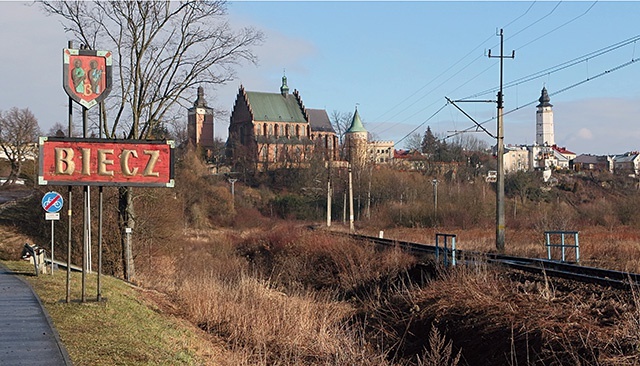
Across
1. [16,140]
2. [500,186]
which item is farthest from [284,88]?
[500,186]

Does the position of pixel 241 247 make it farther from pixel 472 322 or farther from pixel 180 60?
pixel 472 322

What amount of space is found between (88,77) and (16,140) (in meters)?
66.7

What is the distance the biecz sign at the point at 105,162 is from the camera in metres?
14.9

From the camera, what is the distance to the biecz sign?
48.9ft

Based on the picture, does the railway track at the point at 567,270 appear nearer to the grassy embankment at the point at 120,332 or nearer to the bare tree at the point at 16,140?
the grassy embankment at the point at 120,332

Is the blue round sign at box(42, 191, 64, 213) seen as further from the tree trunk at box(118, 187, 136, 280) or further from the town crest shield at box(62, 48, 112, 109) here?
the town crest shield at box(62, 48, 112, 109)

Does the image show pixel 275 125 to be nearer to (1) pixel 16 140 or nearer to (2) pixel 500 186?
(1) pixel 16 140

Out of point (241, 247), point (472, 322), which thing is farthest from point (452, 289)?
point (241, 247)

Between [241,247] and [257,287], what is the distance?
25.9m

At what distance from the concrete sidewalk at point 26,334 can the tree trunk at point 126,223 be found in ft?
39.8

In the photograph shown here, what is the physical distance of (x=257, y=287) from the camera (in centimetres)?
2172

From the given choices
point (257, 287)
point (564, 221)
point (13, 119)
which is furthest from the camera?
point (13, 119)

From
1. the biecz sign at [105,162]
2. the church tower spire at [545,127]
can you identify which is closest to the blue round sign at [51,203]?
the biecz sign at [105,162]

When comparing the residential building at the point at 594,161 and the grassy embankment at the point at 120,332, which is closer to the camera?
the grassy embankment at the point at 120,332
